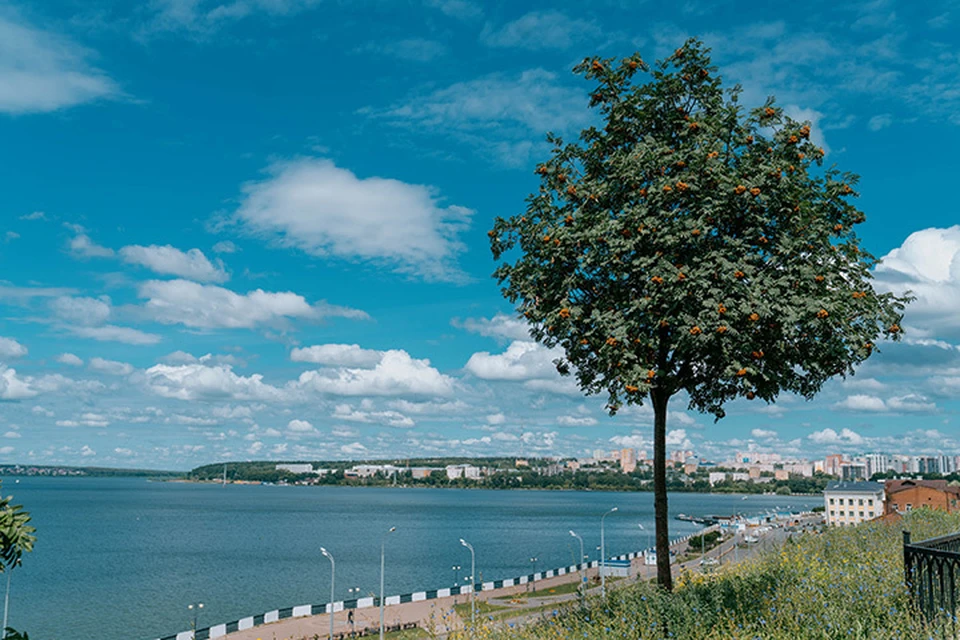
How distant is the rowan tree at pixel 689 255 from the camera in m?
9.62

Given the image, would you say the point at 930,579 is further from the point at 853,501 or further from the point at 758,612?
the point at 853,501

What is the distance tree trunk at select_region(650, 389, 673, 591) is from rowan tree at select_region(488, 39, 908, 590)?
36mm

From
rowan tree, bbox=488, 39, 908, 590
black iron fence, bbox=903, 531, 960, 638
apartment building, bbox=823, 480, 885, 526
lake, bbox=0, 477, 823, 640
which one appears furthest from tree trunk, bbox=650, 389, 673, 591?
apartment building, bbox=823, 480, 885, 526

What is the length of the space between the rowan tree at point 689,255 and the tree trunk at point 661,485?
0.12ft

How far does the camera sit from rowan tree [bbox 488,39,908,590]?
9.62m

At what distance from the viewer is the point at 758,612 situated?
8.86 meters

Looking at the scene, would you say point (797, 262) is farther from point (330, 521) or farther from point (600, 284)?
point (330, 521)

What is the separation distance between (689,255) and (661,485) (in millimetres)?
4093

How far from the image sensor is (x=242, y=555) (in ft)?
354

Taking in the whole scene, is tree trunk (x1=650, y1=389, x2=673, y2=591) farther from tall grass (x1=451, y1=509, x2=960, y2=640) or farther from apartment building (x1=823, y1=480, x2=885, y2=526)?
apartment building (x1=823, y1=480, x2=885, y2=526)

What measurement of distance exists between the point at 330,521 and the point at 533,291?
7087 inches

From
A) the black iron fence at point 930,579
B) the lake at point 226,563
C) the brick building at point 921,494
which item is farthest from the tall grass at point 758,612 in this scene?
the brick building at point 921,494

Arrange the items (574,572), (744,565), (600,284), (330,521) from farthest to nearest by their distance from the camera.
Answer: (330,521), (574,572), (744,565), (600,284)

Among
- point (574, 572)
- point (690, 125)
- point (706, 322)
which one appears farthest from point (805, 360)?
point (574, 572)
